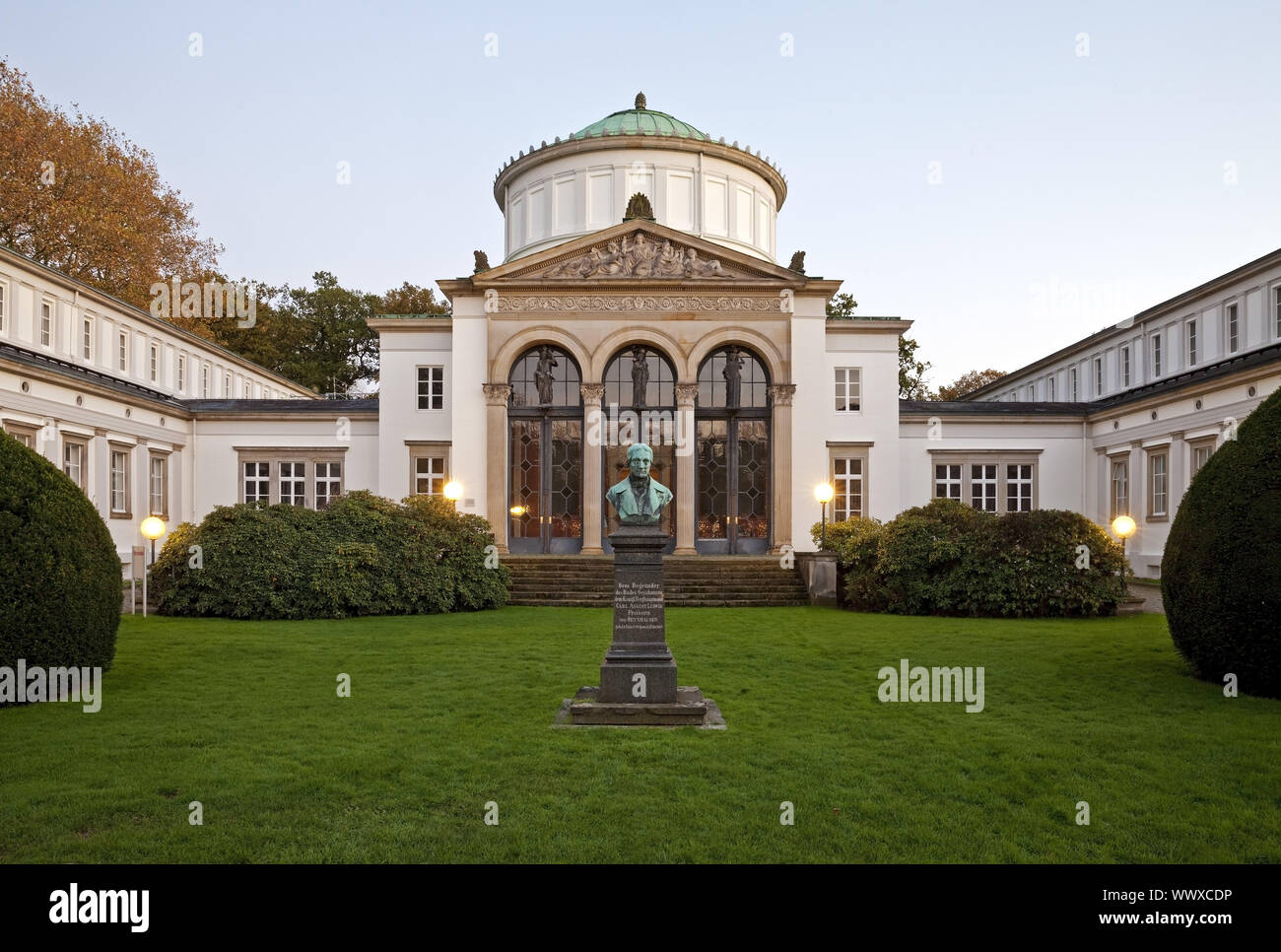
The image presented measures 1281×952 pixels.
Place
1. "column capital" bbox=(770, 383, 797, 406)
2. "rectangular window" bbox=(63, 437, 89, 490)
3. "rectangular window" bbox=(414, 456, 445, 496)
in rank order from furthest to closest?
"rectangular window" bbox=(414, 456, 445, 496)
"column capital" bbox=(770, 383, 797, 406)
"rectangular window" bbox=(63, 437, 89, 490)

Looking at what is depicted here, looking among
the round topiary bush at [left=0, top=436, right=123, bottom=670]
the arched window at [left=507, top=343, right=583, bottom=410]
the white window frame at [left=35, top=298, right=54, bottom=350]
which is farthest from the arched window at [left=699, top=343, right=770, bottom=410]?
the white window frame at [left=35, top=298, right=54, bottom=350]

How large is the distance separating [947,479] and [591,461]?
13.5 m

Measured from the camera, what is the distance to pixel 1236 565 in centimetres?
1074

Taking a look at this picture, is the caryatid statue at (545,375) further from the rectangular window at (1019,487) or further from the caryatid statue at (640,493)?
the caryatid statue at (640,493)

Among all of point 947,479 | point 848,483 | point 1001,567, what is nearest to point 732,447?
point 848,483

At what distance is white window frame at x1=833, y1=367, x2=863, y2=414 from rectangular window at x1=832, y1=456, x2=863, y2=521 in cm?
176

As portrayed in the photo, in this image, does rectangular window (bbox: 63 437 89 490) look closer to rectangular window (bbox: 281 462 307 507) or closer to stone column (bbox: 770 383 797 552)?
rectangular window (bbox: 281 462 307 507)

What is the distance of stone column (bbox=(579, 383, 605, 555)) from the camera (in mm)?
29375

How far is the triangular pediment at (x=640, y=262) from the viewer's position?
29.9m

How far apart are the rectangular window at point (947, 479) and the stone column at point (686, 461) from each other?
994 centimetres

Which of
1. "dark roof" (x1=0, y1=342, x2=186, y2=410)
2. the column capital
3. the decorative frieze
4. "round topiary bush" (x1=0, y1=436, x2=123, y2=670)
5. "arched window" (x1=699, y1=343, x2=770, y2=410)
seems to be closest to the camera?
"round topiary bush" (x1=0, y1=436, x2=123, y2=670)

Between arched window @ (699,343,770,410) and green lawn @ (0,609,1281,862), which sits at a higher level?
arched window @ (699,343,770,410)

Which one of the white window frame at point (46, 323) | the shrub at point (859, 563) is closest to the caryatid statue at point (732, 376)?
the shrub at point (859, 563)

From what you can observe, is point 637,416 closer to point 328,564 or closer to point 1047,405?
point 328,564
